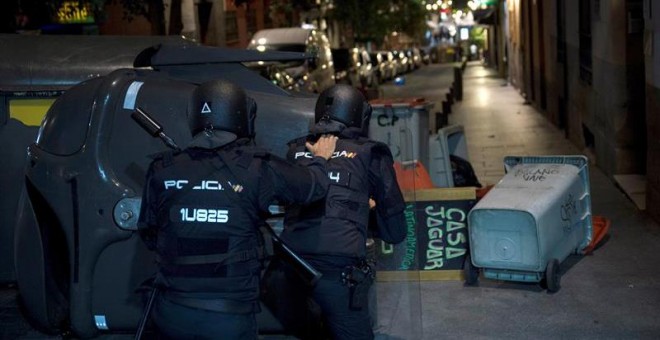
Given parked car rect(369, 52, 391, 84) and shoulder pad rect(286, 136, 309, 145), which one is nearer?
shoulder pad rect(286, 136, 309, 145)

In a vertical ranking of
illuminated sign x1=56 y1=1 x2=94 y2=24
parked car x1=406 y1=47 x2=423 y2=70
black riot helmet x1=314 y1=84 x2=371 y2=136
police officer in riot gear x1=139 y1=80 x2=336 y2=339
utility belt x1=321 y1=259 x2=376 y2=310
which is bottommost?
parked car x1=406 y1=47 x2=423 y2=70

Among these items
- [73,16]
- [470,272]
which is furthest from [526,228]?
[73,16]

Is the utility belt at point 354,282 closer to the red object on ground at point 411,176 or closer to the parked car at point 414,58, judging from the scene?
the red object on ground at point 411,176

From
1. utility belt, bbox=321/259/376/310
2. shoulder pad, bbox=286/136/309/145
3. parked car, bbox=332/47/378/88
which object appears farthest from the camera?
parked car, bbox=332/47/378/88

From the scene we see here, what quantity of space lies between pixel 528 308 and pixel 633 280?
111 cm

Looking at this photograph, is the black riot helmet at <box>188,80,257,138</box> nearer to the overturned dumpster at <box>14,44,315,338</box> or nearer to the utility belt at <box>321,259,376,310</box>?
the utility belt at <box>321,259,376,310</box>

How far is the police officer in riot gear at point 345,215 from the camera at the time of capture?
476cm

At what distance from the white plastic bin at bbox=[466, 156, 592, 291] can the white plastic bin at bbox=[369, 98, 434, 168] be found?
4.07 feet

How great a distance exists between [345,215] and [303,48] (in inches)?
742

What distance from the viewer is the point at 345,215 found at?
192 inches

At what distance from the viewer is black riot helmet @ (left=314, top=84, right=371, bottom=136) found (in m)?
5.04

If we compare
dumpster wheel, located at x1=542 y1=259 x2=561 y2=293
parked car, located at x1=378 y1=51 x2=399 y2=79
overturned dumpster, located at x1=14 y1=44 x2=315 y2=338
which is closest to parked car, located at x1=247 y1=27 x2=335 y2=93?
dumpster wheel, located at x1=542 y1=259 x2=561 y2=293

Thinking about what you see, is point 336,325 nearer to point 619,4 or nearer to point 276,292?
point 276,292

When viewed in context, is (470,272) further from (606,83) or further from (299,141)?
(606,83)
